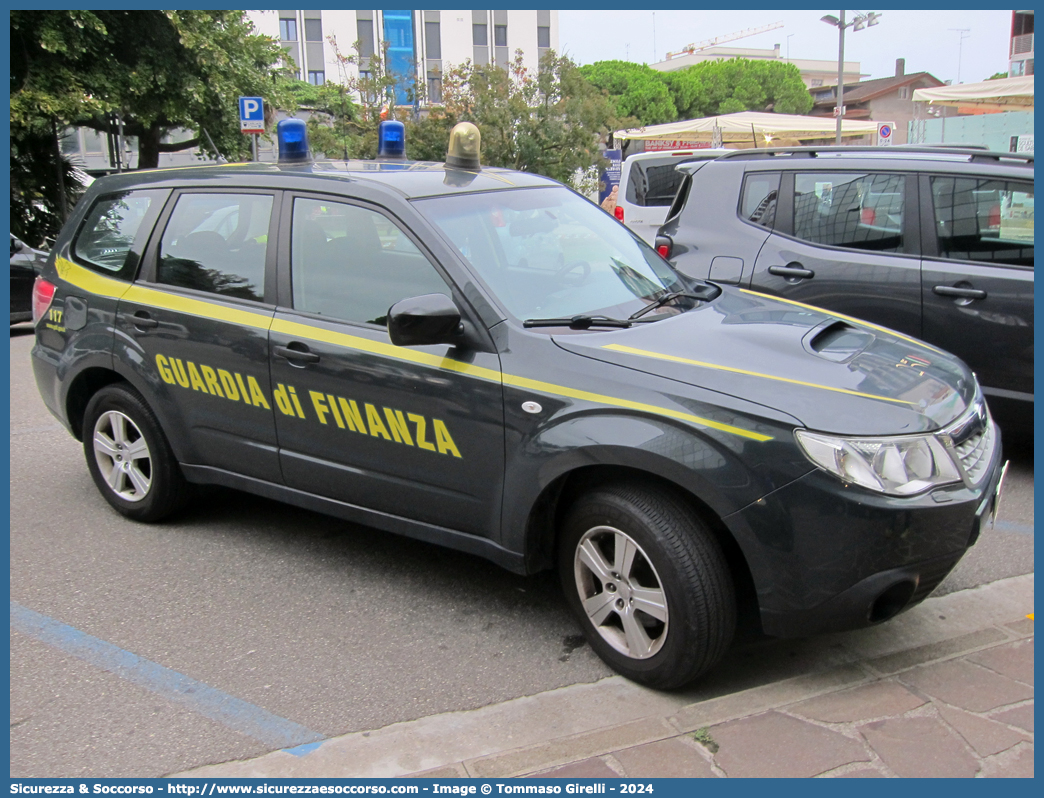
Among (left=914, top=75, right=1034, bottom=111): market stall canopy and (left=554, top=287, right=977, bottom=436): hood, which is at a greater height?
(left=914, top=75, right=1034, bottom=111): market stall canopy

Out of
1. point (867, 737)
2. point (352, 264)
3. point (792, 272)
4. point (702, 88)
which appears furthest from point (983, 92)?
point (702, 88)

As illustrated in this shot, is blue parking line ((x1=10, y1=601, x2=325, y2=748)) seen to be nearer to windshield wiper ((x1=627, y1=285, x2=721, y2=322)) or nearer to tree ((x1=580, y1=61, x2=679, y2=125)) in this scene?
windshield wiper ((x1=627, y1=285, x2=721, y2=322))

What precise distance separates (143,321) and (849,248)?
409 cm

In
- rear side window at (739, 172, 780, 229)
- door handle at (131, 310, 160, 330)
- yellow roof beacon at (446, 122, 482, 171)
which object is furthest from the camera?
rear side window at (739, 172, 780, 229)

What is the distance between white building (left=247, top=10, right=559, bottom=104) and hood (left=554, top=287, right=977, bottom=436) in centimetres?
5324

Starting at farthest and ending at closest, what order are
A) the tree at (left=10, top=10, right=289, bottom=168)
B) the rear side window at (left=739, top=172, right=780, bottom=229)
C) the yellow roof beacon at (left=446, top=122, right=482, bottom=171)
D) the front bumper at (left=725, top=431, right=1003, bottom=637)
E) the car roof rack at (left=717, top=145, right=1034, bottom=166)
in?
the tree at (left=10, top=10, right=289, bottom=168), the rear side window at (left=739, top=172, right=780, bottom=229), the car roof rack at (left=717, top=145, right=1034, bottom=166), the yellow roof beacon at (left=446, top=122, right=482, bottom=171), the front bumper at (left=725, top=431, right=1003, bottom=637)

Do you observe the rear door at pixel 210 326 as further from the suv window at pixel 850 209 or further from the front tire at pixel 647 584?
the suv window at pixel 850 209

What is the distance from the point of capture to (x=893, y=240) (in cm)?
559

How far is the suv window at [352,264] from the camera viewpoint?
3.77 meters

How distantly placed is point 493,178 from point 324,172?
77cm

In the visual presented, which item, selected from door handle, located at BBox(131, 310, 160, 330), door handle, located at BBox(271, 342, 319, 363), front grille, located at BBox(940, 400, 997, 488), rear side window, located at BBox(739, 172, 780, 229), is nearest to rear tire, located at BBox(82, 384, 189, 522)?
door handle, located at BBox(131, 310, 160, 330)

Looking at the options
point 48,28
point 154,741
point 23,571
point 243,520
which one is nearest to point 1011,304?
point 243,520

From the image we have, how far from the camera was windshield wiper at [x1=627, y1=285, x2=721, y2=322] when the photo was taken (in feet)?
12.3

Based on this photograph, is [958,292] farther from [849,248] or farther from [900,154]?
[900,154]
